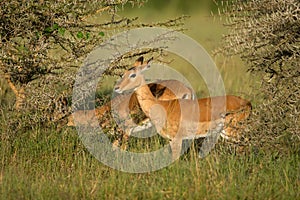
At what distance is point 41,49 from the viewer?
19.8 feet

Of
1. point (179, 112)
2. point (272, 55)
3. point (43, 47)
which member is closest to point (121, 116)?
point (179, 112)

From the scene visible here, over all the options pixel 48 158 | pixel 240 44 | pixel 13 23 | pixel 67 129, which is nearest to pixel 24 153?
pixel 48 158

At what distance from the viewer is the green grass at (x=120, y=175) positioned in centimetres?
440

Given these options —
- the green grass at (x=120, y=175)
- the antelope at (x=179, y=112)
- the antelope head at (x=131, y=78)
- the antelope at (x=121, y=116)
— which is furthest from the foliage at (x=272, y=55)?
the antelope at (x=121, y=116)

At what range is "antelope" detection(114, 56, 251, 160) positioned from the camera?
665cm

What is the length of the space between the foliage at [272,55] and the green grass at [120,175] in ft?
0.89

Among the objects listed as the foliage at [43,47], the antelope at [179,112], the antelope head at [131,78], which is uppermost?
the foliage at [43,47]

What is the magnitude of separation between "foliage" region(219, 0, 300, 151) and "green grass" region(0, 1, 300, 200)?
27 centimetres

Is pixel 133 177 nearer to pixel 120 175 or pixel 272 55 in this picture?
pixel 120 175

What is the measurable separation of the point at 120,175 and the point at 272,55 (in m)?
1.98

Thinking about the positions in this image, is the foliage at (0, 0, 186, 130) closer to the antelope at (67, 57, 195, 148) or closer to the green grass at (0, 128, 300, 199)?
the antelope at (67, 57, 195, 148)

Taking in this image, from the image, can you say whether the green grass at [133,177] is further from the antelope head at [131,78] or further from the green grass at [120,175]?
the antelope head at [131,78]

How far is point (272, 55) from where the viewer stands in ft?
19.6

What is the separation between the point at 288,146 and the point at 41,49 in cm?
245
